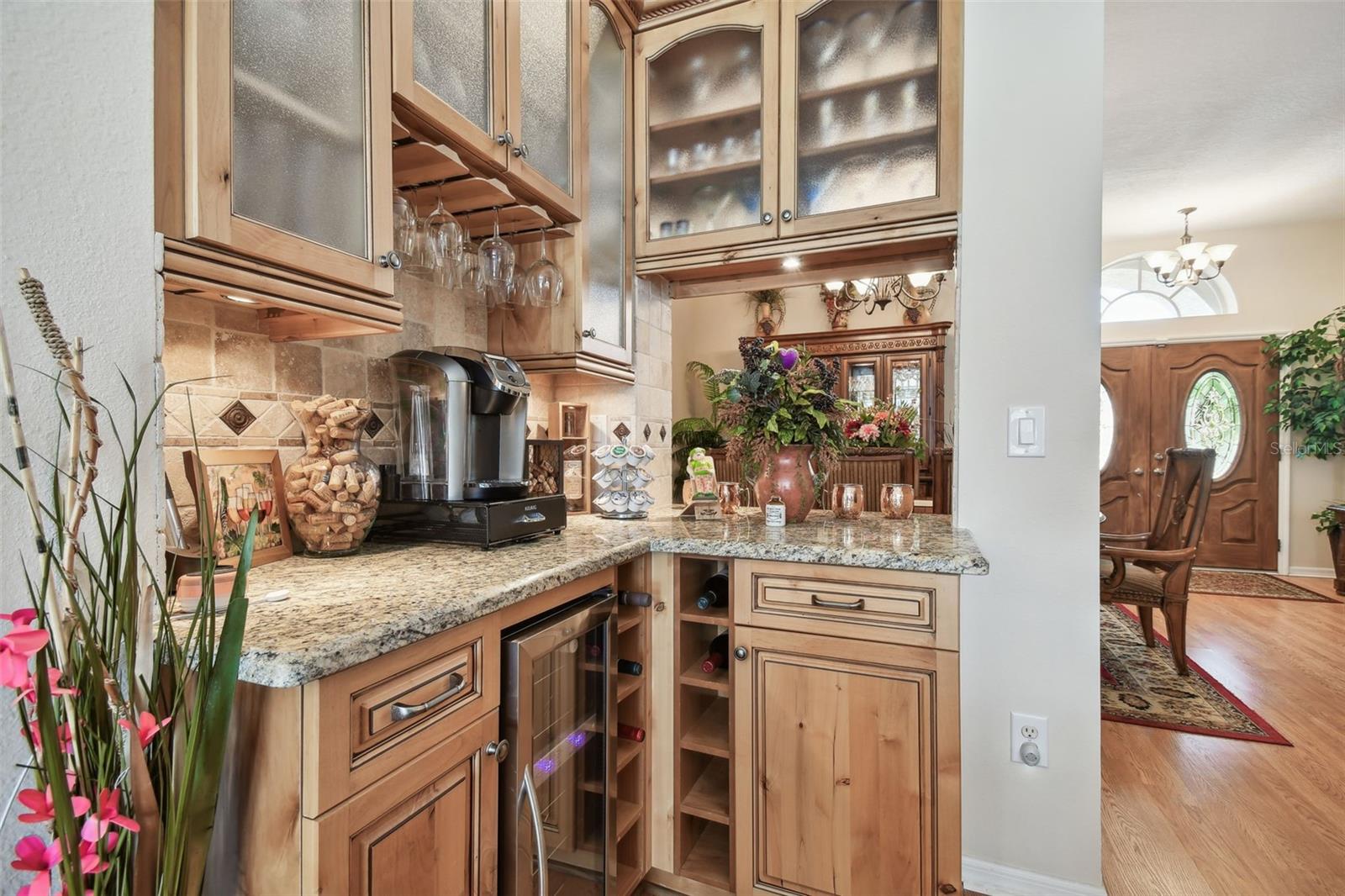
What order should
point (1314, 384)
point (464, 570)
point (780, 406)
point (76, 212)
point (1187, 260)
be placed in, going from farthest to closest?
point (1314, 384)
point (1187, 260)
point (780, 406)
point (464, 570)
point (76, 212)

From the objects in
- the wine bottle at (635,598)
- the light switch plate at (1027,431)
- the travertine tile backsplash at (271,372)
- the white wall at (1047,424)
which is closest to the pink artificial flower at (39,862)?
the travertine tile backsplash at (271,372)

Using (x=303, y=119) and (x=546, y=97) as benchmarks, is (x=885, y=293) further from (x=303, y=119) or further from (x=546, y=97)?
(x=303, y=119)

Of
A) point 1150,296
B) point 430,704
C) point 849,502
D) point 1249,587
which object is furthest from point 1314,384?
point 430,704

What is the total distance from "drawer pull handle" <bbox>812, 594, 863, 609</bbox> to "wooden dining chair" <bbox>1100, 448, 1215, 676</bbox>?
7.85 feet

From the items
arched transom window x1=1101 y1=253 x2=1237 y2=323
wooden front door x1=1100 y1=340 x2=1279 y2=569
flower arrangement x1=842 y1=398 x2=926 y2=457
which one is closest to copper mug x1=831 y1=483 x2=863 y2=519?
flower arrangement x1=842 y1=398 x2=926 y2=457

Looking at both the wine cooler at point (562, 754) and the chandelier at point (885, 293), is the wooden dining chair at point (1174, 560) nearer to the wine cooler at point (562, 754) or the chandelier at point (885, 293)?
the chandelier at point (885, 293)

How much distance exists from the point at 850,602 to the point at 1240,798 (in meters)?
1.86

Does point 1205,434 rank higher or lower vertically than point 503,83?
lower

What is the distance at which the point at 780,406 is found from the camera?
1878 millimetres

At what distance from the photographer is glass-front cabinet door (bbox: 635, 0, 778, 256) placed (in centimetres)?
200

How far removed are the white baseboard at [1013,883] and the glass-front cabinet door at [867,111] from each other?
1.81 metres

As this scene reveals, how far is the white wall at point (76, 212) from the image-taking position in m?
0.74

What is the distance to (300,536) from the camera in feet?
4.22

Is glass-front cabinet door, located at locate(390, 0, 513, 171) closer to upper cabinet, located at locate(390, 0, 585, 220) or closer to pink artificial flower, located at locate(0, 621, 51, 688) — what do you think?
upper cabinet, located at locate(390, 0, 585, 220)
